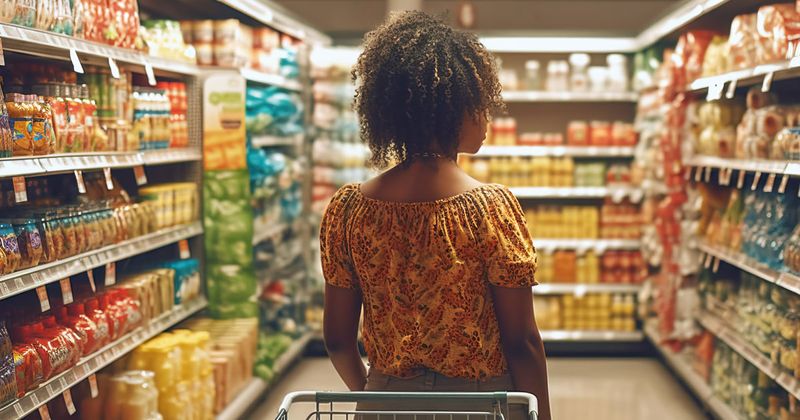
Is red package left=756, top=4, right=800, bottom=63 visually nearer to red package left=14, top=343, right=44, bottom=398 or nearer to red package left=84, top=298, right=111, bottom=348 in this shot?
red package left=84, top=298, right=111, bottom=348

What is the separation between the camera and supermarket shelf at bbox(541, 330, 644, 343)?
6.95 m

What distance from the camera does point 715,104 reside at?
5.10 meters

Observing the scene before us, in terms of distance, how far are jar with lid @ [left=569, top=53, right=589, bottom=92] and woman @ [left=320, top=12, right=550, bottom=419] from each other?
16.4 ft

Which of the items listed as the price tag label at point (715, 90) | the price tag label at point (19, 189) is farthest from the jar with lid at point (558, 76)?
the price tag label at point (19, 189)

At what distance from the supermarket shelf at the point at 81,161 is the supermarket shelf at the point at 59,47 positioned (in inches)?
14.4

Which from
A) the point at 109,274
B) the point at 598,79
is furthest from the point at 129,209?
the point at 598,79

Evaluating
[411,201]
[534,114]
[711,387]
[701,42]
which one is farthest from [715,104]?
[411,201]

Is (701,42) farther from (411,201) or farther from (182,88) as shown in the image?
(411,201)

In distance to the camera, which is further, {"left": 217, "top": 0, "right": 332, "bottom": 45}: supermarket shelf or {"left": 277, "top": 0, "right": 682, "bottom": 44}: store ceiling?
{"left": 277, "top": 0, "right": 682, "bottom": 44}: store ceiling

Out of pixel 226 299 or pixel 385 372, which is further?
pixel 226 299

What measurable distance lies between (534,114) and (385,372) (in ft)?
18.7

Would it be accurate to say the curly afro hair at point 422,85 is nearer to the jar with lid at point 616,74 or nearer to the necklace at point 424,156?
the necklace at point 424,156

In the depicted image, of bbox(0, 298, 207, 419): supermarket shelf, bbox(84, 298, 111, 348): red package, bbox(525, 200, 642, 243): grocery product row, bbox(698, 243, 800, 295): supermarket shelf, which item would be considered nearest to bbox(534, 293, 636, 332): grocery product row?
bbox(525, 200, 642, 243): grocery product row

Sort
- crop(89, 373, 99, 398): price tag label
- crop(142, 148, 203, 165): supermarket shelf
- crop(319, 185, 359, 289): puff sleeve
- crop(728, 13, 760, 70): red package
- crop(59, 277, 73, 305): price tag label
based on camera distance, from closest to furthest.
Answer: crop(319, 185, 359, 289): puff sleeve
crop(59, 277, 73, 305): price tag label
crop(89, 373, 99, 398): price tag label
crop(142, 148, 203, 165): supermarket shelf
crop(728, 13, 760, 70): red package
